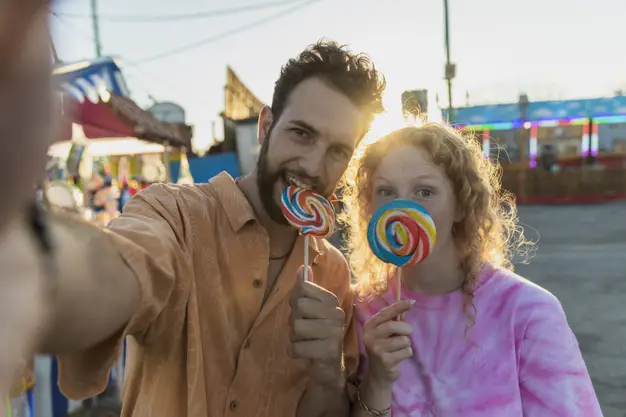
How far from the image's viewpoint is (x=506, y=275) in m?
1.86

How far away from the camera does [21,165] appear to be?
0.37m

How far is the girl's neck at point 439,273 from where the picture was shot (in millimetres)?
1910

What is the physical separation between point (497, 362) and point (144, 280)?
1269 mm

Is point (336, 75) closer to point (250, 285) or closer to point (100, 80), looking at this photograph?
point (250, 285)

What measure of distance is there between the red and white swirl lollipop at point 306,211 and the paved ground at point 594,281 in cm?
339

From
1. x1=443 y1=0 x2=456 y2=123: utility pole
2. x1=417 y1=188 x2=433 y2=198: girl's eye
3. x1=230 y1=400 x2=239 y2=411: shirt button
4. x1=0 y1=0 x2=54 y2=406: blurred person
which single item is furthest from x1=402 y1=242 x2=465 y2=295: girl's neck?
x1=443 y1=0 x2=456 y2=123: utility pole

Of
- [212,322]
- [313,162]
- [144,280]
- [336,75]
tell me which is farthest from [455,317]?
[144,280]

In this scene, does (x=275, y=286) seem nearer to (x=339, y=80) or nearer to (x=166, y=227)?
(x=166, y=227)

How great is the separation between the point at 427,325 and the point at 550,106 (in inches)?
809

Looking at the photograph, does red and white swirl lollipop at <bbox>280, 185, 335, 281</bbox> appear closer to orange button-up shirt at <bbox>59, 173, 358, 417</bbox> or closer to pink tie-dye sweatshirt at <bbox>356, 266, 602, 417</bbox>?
orange button-up shirt at <bbox>59, 173, 358, 417</bbox>

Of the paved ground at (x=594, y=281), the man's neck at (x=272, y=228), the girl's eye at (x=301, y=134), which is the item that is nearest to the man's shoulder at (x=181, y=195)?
the man's neck at (x=272, y=228)

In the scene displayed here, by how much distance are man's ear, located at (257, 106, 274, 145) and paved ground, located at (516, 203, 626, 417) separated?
144 inches

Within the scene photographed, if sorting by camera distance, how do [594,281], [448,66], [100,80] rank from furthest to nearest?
[448,66], [594,281], [100,80]

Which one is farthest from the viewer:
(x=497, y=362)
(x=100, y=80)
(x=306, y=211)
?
(x=100, y=80)
